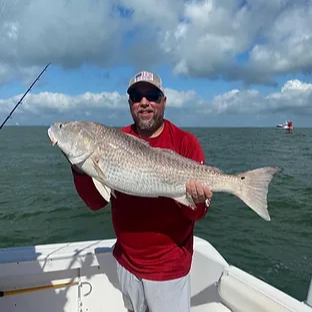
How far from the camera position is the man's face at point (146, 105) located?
125 inches

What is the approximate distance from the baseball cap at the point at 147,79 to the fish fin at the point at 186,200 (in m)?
0.99

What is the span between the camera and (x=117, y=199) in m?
3.22

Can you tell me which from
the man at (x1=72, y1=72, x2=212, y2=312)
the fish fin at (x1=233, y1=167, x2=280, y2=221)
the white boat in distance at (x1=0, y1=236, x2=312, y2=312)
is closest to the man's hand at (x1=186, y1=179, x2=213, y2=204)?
the man at (x1=72, y1=72, x2=212, y2=312)

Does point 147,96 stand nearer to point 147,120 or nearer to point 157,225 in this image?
point 147,120

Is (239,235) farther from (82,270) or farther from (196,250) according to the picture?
(82,270)

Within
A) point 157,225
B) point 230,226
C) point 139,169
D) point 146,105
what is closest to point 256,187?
point 157,225

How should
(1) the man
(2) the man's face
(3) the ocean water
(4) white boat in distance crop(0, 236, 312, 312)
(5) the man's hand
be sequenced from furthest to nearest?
(3) the ocean water → (4) white boat in distance crop(0, 236, 312, 312) → (2) the man's face → (1) the man → (5) the man's hand

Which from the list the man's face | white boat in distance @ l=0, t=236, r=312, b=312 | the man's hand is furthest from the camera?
white boat in distance @ l=0, t=236, r=312, b=312

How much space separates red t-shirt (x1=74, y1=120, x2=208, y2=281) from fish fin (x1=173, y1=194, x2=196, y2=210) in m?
0.04

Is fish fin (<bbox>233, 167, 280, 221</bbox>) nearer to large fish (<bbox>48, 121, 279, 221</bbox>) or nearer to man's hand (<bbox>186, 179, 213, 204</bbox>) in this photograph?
large fish (<bbox>48, 121, 279, 221</bbox>)

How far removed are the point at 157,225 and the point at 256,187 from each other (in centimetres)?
92

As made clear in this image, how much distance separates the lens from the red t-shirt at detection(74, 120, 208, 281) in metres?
3.06

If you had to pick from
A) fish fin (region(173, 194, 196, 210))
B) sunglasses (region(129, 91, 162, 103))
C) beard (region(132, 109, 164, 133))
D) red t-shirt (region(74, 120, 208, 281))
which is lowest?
red t-shirt (region(74, 120, 208, 281))

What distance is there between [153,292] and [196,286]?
1568 millimetres
